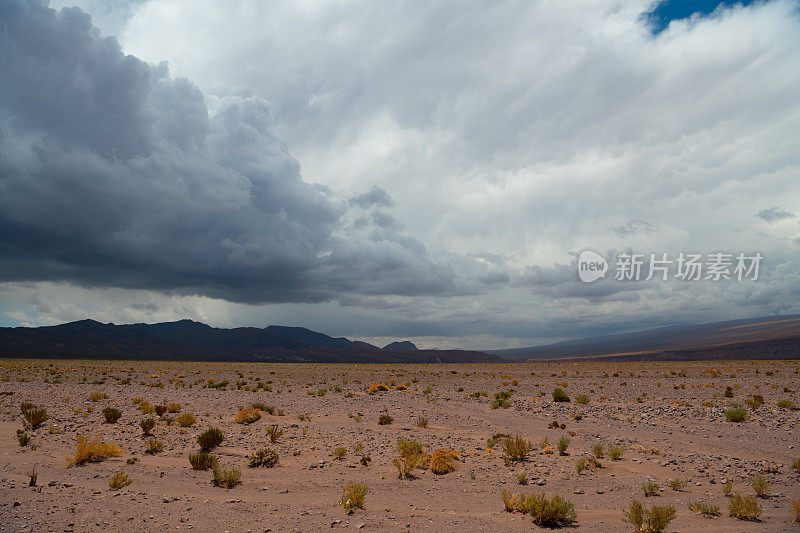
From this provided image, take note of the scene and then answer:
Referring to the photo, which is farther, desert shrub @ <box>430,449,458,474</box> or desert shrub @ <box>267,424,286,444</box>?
desert shrub @ <box>267,424,286,444</box>

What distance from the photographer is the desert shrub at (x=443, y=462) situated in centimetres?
1228

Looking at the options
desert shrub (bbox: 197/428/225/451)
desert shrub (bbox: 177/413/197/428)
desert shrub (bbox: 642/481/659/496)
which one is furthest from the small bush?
desert shrub (bbox: 642/481/659/496)

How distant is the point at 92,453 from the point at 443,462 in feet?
32.8

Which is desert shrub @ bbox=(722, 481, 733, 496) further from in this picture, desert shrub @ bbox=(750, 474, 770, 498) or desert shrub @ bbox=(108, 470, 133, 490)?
desert shrub @ bbox=(108, 470, 133, 490)

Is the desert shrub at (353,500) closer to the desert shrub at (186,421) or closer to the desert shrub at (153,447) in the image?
the desert shrub at (153,447)

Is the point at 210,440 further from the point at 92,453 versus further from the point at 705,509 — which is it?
the point at 705,509

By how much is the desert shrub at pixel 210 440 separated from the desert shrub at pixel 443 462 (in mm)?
7228

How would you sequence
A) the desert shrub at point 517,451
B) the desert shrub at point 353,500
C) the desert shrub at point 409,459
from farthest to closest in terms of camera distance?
the desert shrub at point 517,451, the desert shrub at point 409,459, the desert shrub at point 353,500

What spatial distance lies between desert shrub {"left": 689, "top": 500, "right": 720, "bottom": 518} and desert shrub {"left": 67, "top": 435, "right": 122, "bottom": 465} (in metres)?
15.1

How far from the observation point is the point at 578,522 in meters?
8.90

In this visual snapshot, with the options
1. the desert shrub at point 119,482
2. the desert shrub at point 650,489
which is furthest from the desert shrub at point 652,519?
the desert shrub at point 119,482

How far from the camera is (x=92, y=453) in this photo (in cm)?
1257

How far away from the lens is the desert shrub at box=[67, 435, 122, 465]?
484 inches

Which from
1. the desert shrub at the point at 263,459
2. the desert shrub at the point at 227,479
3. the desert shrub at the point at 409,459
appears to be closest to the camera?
the desert shrub at the point at 227,479
